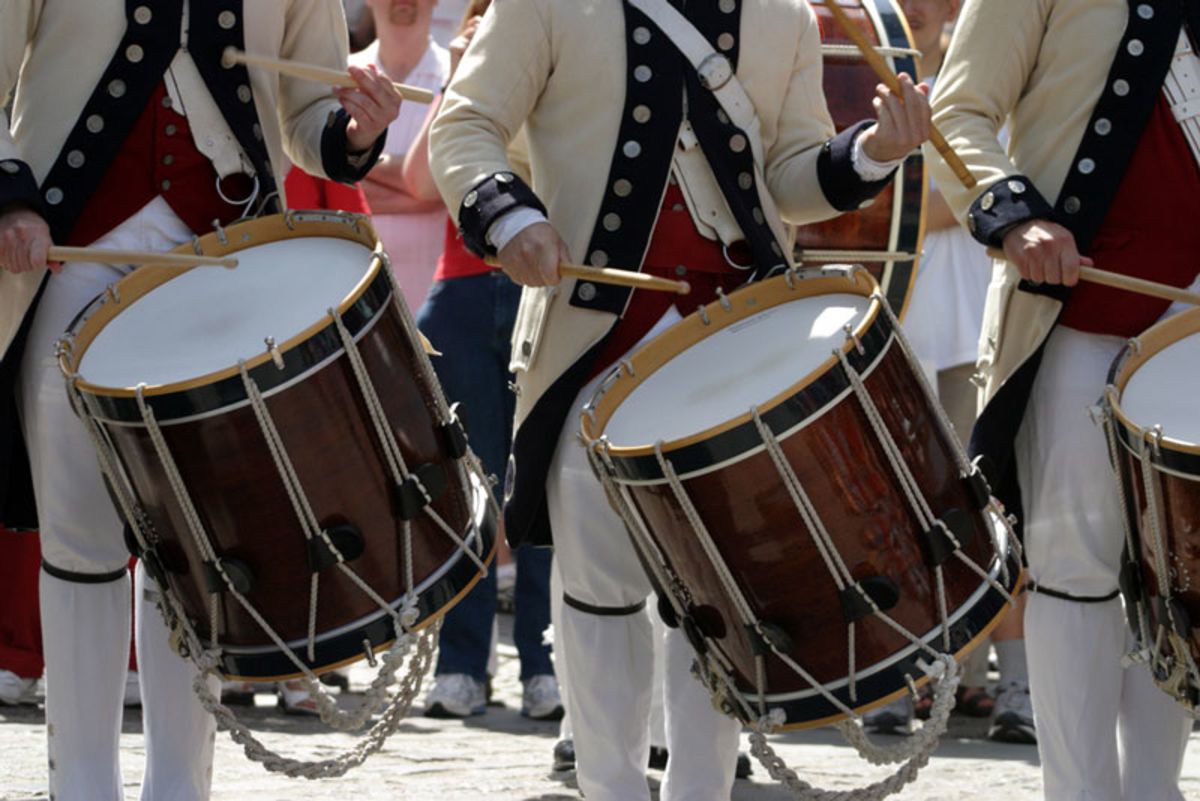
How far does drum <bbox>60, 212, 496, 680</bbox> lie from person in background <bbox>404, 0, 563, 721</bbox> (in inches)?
103

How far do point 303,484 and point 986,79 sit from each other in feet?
5.39

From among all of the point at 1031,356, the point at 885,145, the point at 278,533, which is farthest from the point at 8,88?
the point at 1031,356

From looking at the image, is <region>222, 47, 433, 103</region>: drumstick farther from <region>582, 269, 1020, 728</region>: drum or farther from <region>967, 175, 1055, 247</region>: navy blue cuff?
<region>967, 175, 1055, 247</region>: navy blue cuff

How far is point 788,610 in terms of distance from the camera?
418 centimetres

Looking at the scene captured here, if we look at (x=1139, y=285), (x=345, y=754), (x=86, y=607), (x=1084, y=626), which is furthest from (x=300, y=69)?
(x=1084, y=626)

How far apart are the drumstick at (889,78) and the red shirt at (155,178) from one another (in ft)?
4.04

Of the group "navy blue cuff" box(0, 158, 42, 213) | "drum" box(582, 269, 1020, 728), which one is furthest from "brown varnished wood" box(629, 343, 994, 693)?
"navy blue cuff" box(0, 158, 42, 213)

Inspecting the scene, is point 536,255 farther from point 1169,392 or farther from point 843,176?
point 1169,392

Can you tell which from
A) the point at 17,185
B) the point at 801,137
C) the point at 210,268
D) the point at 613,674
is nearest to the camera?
the point at 17,185

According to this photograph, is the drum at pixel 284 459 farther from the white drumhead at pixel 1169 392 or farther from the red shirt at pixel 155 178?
the white drumhead at pixel 1169 392

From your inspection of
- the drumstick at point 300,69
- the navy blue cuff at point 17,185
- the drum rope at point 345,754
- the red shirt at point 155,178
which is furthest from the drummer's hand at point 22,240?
the drum rope at point 345,754

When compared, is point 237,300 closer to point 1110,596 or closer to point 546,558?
point 1110,596

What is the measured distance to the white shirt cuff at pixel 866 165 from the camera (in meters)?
4.58

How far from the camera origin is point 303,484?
4172mm
